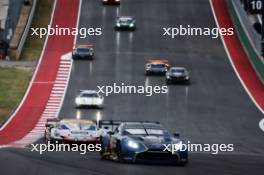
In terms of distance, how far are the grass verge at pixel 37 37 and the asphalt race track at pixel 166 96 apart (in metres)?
3.57

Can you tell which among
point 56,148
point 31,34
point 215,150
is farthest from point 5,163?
point 31,34

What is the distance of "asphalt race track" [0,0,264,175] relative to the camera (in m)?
23.7

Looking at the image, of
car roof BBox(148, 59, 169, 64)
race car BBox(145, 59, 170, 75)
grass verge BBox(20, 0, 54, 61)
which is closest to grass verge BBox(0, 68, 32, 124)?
grass verge BBox(20, 0, 54, 61)

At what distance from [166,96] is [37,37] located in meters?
25.2

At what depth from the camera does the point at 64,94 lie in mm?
64750

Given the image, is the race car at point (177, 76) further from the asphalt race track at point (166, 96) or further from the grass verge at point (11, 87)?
the grass verge at point (11, 87)

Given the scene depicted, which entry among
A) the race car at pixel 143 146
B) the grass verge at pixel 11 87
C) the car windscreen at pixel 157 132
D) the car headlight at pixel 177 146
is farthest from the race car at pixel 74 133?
the grass verge at pixel 11 87

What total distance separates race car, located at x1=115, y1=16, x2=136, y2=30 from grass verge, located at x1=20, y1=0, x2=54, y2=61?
685 cm

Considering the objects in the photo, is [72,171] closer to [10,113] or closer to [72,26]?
[10,113]

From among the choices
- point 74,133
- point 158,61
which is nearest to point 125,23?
point 158,61

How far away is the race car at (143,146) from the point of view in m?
25.6

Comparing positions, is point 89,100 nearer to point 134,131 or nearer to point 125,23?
point 125,23

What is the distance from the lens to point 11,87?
66.8 m

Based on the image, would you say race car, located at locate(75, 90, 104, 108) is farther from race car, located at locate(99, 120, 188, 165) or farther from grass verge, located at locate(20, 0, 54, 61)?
race car, located at locate(99, 120, 188, 165)
